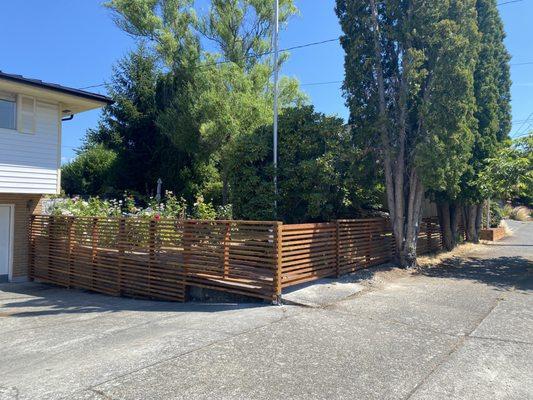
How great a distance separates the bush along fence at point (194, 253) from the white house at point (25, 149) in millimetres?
501

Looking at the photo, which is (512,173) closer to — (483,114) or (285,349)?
(483,114)

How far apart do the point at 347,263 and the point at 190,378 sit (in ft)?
19.5

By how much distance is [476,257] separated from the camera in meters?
14.1

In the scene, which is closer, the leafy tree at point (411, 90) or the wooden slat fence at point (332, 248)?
the wooden slat fence at point (332, 248)

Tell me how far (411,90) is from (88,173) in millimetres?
23815

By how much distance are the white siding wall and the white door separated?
139 cm

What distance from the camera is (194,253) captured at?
8734mm

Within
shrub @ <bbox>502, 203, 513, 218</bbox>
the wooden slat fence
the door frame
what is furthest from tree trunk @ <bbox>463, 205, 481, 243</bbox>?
shrub @ <bbox>502, 203, 513, 218</bbox>

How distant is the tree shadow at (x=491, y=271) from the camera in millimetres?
9516

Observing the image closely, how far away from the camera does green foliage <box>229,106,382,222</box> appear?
10.6m

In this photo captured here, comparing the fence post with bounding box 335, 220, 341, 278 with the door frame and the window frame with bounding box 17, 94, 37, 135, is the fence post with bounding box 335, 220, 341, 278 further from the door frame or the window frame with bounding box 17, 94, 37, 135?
the door frame

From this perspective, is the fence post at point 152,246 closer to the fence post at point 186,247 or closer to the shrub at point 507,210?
the fence post at point 186,247

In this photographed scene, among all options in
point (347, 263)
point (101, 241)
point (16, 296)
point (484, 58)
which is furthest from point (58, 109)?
point (484, 58)

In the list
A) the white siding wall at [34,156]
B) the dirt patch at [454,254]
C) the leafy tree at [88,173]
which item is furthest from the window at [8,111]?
the leafy tree at [88,173]
